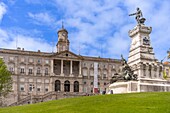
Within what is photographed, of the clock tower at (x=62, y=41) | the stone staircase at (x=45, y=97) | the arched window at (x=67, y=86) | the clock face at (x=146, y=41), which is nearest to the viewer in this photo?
the clock face at (x=146, y=41)

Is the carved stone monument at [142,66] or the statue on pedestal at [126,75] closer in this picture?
the carved stone monument at [142,66]

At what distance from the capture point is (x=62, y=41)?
110 m

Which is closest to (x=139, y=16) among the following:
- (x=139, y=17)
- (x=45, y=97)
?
(x=139, y=17)

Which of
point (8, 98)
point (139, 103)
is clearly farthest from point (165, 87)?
point (8, 98)

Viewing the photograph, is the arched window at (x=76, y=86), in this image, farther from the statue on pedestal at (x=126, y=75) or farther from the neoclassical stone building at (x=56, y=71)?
the statue on pedestal at (x=126, y=75)

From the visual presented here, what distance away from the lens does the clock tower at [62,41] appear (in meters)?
110

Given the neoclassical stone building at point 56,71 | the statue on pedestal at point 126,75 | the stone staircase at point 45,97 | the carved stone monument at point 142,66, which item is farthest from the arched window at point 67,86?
the statue on pedestal at point 126,75

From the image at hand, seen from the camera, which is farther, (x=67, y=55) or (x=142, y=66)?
(x=67, y=55)

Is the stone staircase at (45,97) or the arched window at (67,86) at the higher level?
the arched window at (67,86)

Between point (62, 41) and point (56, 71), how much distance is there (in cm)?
1161

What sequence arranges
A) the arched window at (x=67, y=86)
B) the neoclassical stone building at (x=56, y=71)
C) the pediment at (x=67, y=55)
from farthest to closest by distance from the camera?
1. the arched window at (x=67, y=86)
2. the pediment at (x=67, y=55)
3. the neoclassical stone building at (x=56, y=71)

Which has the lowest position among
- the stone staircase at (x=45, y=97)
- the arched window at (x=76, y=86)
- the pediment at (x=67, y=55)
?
the stone staircase at (x=45, y=97)

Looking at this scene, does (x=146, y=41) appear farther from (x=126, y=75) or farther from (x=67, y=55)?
(x=67, y=55)

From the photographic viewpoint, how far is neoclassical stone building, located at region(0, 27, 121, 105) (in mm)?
98812
